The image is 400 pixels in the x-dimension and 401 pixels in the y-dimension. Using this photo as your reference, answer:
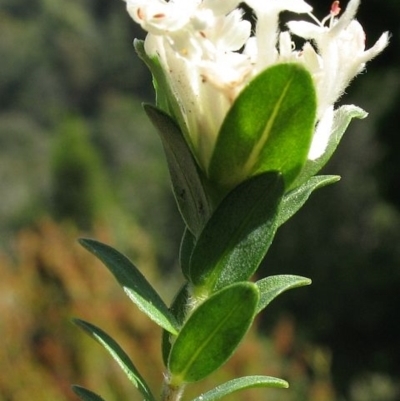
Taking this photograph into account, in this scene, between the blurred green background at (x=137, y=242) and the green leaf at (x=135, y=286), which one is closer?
the green leaf at (x=135, y=286)

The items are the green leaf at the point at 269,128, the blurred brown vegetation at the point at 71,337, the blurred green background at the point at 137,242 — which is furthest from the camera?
the blurred green background at the point at 137,242

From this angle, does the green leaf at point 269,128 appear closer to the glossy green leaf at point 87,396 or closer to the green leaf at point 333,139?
the green leaf at point 333,139

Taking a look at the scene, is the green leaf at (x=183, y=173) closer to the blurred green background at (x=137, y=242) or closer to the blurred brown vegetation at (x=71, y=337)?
the blurred green background at (x=137, y=242)

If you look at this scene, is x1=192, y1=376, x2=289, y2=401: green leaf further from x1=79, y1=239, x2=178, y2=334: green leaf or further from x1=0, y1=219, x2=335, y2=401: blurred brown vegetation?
x1=0, y1=219, x2=335, y2=401: blurred brown vegetation

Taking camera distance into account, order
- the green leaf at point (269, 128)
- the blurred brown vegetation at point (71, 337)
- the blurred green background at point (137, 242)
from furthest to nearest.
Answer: the blurred green background at point (137, 242), the blurred brown vegetation at point (71, 337), the green leaf at point (269, 128)

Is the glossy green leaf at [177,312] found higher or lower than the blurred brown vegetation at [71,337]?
higher

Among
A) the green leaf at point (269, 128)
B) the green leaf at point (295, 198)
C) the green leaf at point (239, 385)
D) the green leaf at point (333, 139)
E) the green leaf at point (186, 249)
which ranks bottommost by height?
the green leaf at point (239, 385)

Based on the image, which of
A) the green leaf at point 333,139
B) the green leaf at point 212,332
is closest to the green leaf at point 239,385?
the green leaf at point 212,332

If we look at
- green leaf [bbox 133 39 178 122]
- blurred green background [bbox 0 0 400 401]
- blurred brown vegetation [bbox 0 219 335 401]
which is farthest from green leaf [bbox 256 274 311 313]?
blurred brown vegetation [bbox 0 219 335 401]
